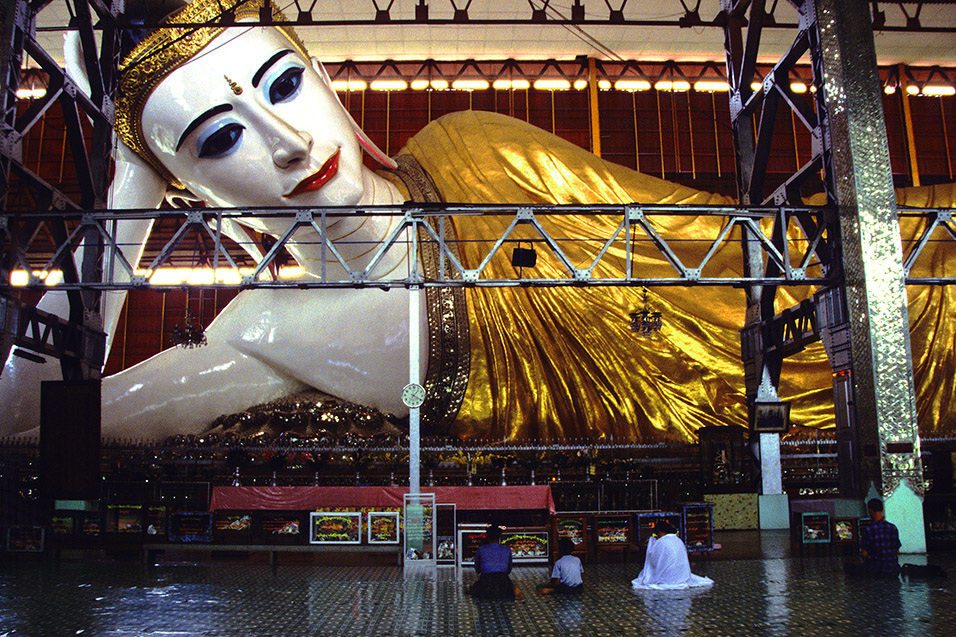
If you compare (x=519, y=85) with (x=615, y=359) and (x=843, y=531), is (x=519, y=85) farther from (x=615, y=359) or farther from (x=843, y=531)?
(x=843, y=531)

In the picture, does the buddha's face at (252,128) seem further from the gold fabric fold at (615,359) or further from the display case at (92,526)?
the display case at (92,526)

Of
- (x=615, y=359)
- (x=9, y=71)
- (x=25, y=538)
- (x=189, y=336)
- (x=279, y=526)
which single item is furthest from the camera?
(x=615, y=359)

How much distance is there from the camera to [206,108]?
821 cm

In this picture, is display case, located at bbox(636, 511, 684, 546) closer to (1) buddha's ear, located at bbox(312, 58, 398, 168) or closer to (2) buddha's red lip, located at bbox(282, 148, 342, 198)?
(2) buddha's red lip, located at bbox(282, 148, 342, 198)

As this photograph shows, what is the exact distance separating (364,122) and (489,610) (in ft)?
38.3

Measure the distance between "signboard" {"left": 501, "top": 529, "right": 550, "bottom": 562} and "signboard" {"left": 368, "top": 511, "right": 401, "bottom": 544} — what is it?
0.86 meters

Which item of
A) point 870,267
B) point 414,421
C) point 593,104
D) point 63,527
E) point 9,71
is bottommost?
point 63,527

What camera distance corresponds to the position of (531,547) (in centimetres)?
618

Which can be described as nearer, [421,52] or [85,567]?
[85,567]

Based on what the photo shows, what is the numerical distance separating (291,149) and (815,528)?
5.70 m

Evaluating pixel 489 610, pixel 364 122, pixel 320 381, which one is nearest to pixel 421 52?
pixel 364 122

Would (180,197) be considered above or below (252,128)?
below

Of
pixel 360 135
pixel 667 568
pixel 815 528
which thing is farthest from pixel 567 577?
pixel 360 135

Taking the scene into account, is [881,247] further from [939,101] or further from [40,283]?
[939,101]
